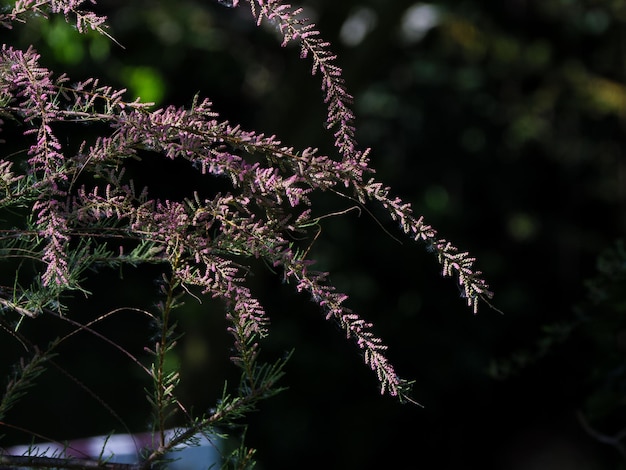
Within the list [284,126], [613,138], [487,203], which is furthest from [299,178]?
[613,138]

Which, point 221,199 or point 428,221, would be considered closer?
point 221,199

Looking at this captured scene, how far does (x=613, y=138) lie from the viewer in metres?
7.16

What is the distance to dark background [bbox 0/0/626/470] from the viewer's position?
502 centimetres

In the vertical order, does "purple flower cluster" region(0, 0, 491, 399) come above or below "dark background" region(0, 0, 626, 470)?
above

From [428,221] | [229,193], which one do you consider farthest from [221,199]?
[428,221]

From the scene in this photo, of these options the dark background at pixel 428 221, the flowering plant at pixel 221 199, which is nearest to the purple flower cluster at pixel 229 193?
the flowering plant at pixel 221 199

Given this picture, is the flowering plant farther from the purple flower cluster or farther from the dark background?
the dark background

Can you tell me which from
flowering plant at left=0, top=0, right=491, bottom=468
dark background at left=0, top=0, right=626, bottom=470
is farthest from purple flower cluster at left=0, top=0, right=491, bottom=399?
dark background at left=0, top=0, right=626, bottom=470

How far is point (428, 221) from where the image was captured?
564 cm

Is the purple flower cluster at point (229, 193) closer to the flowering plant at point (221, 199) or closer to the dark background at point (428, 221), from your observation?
the flowering plant at point (221, 199)

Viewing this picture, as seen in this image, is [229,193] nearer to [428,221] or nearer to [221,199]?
[221,199]

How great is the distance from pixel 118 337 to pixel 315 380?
134 centimetres

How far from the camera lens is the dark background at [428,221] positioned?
5.02m

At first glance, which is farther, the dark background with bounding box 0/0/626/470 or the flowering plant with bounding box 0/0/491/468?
the dark background with bounding box 0/0/626/470
